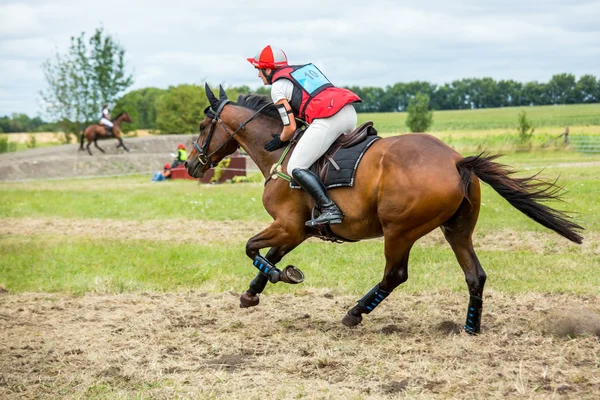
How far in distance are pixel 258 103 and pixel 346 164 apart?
1.79 metres

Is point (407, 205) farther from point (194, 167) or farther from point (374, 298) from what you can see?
point (194, 167)

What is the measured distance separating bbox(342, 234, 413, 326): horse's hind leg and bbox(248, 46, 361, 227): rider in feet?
2.03

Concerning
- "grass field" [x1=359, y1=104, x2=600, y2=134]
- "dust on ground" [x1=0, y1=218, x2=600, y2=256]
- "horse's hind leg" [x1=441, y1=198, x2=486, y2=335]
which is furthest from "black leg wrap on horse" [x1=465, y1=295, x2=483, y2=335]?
"grass field" [x1=359, y1=104, x2=600, y2=134]

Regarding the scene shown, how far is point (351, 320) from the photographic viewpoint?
24.3ft

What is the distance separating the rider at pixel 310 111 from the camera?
7.11m

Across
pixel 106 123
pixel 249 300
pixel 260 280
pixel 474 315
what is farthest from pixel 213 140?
pixel 106 123

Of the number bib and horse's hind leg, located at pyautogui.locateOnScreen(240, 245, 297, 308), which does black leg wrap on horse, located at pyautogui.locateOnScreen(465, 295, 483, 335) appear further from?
the number bib

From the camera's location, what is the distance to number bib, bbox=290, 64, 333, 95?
7344mm

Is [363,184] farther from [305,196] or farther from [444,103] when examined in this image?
[444,103]

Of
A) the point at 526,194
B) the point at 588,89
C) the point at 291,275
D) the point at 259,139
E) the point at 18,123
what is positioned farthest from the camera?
the point at 18,123

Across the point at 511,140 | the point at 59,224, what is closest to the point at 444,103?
the point at 511,140

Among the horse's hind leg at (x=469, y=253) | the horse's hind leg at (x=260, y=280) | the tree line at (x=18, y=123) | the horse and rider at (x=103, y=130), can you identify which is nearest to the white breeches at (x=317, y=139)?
the horse's hind leg at (x=260, y=280)

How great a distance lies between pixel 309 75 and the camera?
7418mm

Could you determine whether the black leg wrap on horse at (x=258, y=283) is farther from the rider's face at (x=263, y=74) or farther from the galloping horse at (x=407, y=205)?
the rider's face at (x=263, y=74)
